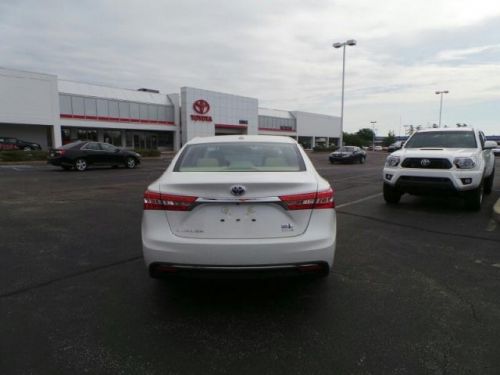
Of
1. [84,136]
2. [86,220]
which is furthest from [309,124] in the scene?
[86,220]

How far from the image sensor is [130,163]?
2125 cm

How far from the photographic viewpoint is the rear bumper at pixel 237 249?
3033mm

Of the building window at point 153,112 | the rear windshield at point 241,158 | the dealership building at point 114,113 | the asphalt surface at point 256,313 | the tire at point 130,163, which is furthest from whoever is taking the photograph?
the building window at point 153,112

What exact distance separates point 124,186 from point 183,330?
33.8 ft

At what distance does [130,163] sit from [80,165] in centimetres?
320

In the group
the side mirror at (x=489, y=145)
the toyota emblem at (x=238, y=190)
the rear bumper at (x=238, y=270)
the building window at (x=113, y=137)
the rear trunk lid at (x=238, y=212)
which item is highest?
the building window at (x=113, y=137)

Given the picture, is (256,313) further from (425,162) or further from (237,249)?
(425,162)

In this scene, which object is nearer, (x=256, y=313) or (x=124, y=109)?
(x=256, y=313)

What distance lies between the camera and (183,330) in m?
3.02

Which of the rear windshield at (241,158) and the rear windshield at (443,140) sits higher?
the rear windshield at (443,140)

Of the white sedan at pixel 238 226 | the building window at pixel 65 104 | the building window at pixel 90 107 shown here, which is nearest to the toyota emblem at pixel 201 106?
the building window at pixel 90 107

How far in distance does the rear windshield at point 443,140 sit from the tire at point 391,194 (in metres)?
1.34

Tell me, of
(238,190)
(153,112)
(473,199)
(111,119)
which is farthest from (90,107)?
(238,190)

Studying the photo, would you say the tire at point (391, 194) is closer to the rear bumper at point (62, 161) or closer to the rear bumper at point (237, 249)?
the rear bumper at point (237, 249)
